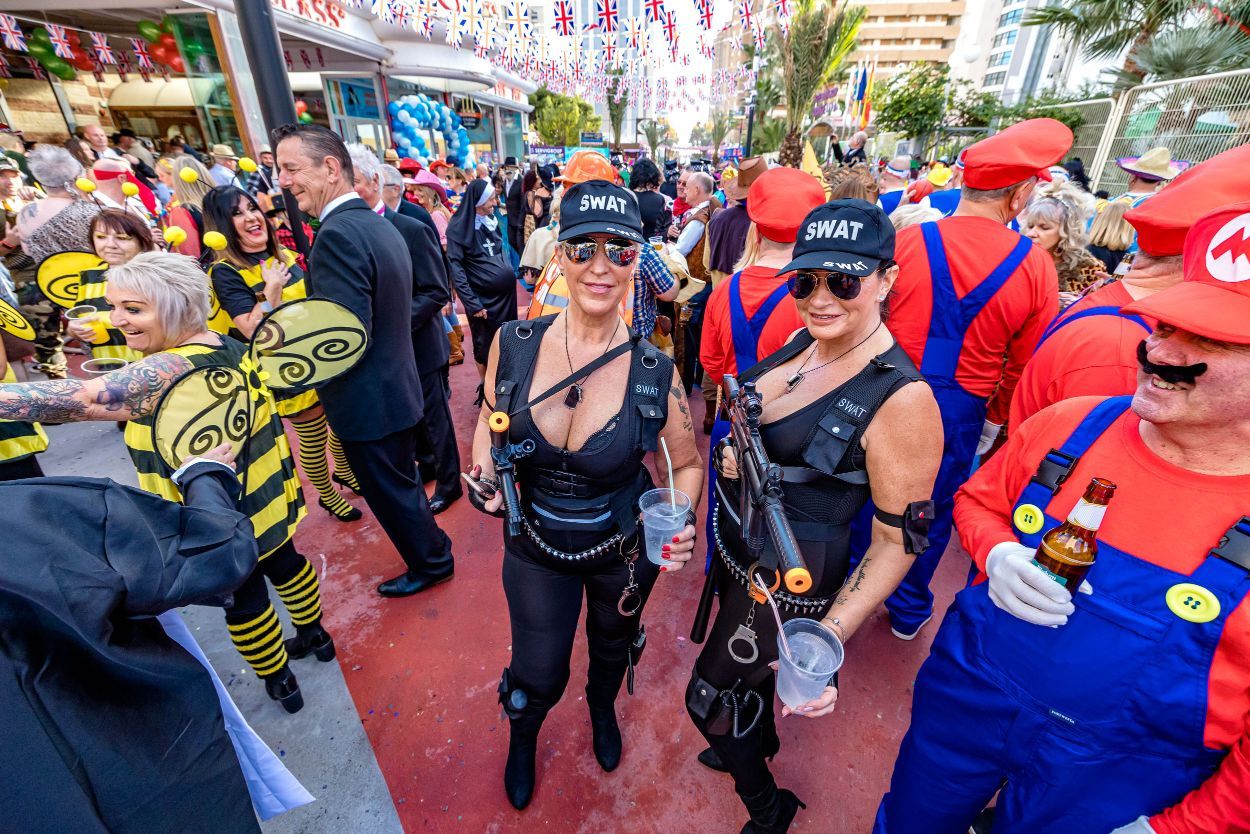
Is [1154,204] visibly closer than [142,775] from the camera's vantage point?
No

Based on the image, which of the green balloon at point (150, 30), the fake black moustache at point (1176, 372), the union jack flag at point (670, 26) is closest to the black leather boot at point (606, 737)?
the fake black moustache at point (1176, 372)

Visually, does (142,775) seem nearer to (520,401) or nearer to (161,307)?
(520,401)

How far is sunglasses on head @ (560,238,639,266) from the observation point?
71.1 inches

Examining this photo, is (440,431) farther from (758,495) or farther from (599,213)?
(758,495)

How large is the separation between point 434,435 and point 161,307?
2.16 metres

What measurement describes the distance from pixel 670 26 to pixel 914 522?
9945mm

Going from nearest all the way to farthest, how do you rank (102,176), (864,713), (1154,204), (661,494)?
(1154,204) → (661,494) → (864,713) → (102,176)

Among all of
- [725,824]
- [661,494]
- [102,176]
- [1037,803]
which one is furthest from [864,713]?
[102,176]

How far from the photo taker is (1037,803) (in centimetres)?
135

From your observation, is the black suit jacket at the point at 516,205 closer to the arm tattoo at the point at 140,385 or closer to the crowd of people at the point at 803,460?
the crowd of people at the point at 803,460

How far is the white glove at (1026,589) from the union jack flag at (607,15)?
404 inches

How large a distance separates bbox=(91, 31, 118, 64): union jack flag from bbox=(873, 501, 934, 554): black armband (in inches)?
724

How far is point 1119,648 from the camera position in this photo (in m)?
1.21

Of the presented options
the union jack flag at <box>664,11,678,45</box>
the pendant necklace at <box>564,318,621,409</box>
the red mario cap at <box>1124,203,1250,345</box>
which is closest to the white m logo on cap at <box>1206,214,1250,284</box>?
the red mario cap at <box>1124,203,1250,345</box>
